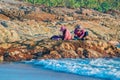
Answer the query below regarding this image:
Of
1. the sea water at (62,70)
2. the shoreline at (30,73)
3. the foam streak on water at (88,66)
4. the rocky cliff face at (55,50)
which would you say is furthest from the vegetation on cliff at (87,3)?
the shoreline at (30,73)

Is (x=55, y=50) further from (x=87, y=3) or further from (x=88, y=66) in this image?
(x=87, y=3)

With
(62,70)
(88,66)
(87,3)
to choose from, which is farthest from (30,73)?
(87,3)

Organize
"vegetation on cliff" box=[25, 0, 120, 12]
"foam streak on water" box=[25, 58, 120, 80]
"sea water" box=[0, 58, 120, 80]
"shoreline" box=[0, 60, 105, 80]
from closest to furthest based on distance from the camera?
"shoreline" box=[0, 60, 105, 80], "sea water" box=[0, 58, 120, 80], "foam streak on water" box=[25, 58, 120, 80], "vegetation on cliff" box=[25, 0, 120, 12]

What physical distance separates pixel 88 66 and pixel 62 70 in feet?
4.49

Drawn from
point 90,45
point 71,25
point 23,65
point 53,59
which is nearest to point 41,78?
point 23,65

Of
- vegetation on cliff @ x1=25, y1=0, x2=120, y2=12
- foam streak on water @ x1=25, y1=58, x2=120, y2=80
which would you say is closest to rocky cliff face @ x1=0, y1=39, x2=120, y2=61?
foam streak on water @ x1=25, y1=58, x2=120, y2=80

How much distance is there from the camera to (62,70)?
52.6ft

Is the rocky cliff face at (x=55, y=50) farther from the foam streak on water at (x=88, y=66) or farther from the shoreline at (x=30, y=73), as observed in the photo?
the shoreline at (x=30, y=73)

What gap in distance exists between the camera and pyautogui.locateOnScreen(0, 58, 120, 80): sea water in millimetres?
14453

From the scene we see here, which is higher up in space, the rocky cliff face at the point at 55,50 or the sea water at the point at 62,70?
the rocky cliff face at the point at 55,50

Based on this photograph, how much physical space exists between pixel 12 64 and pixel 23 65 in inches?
21.0

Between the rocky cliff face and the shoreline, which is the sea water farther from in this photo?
the rocky cliff face

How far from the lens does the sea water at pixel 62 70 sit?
14.5 meters

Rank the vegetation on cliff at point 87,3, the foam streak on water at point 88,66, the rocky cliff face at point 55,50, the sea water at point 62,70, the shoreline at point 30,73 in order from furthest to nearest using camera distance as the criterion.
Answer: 1. the vegetation on cliff at point 87,3
2. the rocky cliff face at point 55,50
3. the foam streak on water at point 88,66
4. the sea water at point 62,70
5. the shoreline at point 30,73
